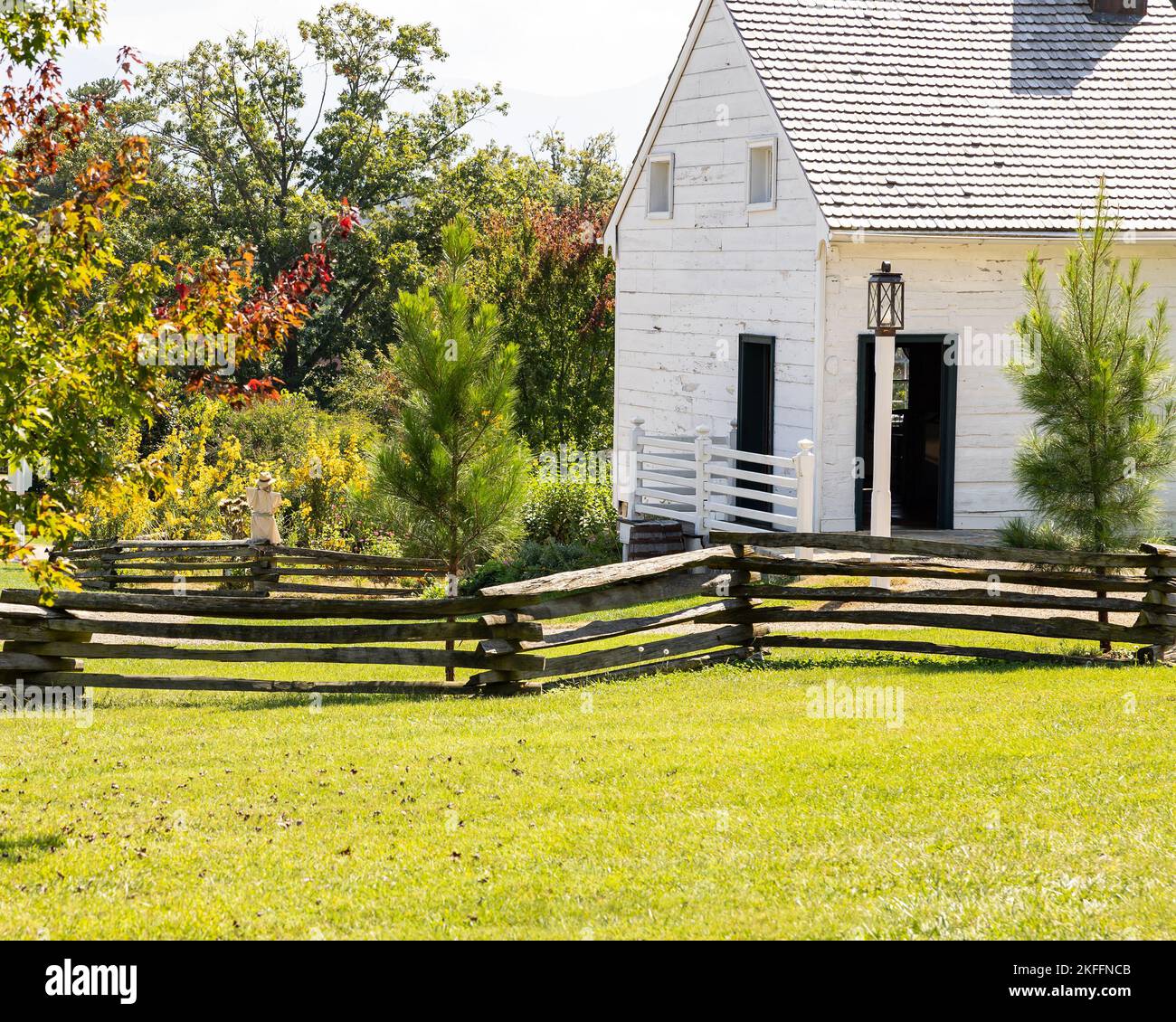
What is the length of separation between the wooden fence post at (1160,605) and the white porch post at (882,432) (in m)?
3.08

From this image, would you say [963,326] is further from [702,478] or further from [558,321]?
[558,321]

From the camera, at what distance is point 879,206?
56.1 ft

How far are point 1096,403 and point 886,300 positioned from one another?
104 inches

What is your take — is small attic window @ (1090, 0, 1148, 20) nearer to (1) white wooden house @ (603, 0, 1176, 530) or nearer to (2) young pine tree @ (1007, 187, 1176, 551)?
(1) white wooden house @ (603, 0, 1176, 530)

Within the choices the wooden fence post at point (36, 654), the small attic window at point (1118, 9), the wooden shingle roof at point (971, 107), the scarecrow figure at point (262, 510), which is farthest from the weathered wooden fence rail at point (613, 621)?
the small attic window at point (1118, 9)

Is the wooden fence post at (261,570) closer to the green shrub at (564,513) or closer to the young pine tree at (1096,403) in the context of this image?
the green shrub at (564,513)

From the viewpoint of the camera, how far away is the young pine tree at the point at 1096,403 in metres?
12.7

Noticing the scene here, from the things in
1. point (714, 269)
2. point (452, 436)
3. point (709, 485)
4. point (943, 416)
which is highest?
point (714, 269)

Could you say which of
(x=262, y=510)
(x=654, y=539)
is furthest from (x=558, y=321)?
(x=654, y=539)

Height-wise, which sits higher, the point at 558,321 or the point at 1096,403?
the point at 558,321

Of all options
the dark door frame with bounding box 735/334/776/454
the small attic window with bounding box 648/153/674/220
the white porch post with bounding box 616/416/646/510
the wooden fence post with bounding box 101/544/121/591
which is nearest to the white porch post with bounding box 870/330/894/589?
the dark door frame with bounding box 735/334/776/454

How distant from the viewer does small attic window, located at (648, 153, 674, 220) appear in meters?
21.9

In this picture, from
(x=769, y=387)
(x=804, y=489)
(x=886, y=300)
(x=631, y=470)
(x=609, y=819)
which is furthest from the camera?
(x=631, y=470)
